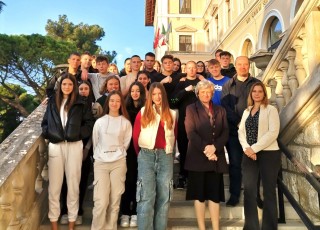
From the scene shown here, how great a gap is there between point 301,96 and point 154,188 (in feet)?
7.28

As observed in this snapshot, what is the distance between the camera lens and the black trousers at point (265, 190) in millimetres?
3668

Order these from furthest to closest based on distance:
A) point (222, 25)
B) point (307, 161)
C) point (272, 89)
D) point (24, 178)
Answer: point (222, 25) < point (272, 89) < point (307, 161) < point (24, 178)

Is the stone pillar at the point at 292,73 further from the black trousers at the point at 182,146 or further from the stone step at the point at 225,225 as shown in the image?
the stone step at the point at 225,225

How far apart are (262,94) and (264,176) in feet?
3.30

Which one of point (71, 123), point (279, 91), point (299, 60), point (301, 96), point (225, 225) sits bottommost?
point (225, 225)

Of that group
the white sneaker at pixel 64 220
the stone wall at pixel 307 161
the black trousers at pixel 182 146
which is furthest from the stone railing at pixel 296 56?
the white sneaker at pixel 64 220

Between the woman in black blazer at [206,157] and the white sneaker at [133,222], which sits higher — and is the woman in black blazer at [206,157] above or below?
above

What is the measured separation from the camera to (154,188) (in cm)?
367

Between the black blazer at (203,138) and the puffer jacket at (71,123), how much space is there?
130 centimetres

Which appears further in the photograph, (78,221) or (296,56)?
(296,56)

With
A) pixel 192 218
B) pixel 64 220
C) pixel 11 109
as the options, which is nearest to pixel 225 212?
pixel 192 218

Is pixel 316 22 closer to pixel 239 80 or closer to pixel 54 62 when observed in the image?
pixel 239 80

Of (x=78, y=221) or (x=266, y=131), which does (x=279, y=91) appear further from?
(x=78, y=221)

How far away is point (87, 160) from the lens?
4.24m
